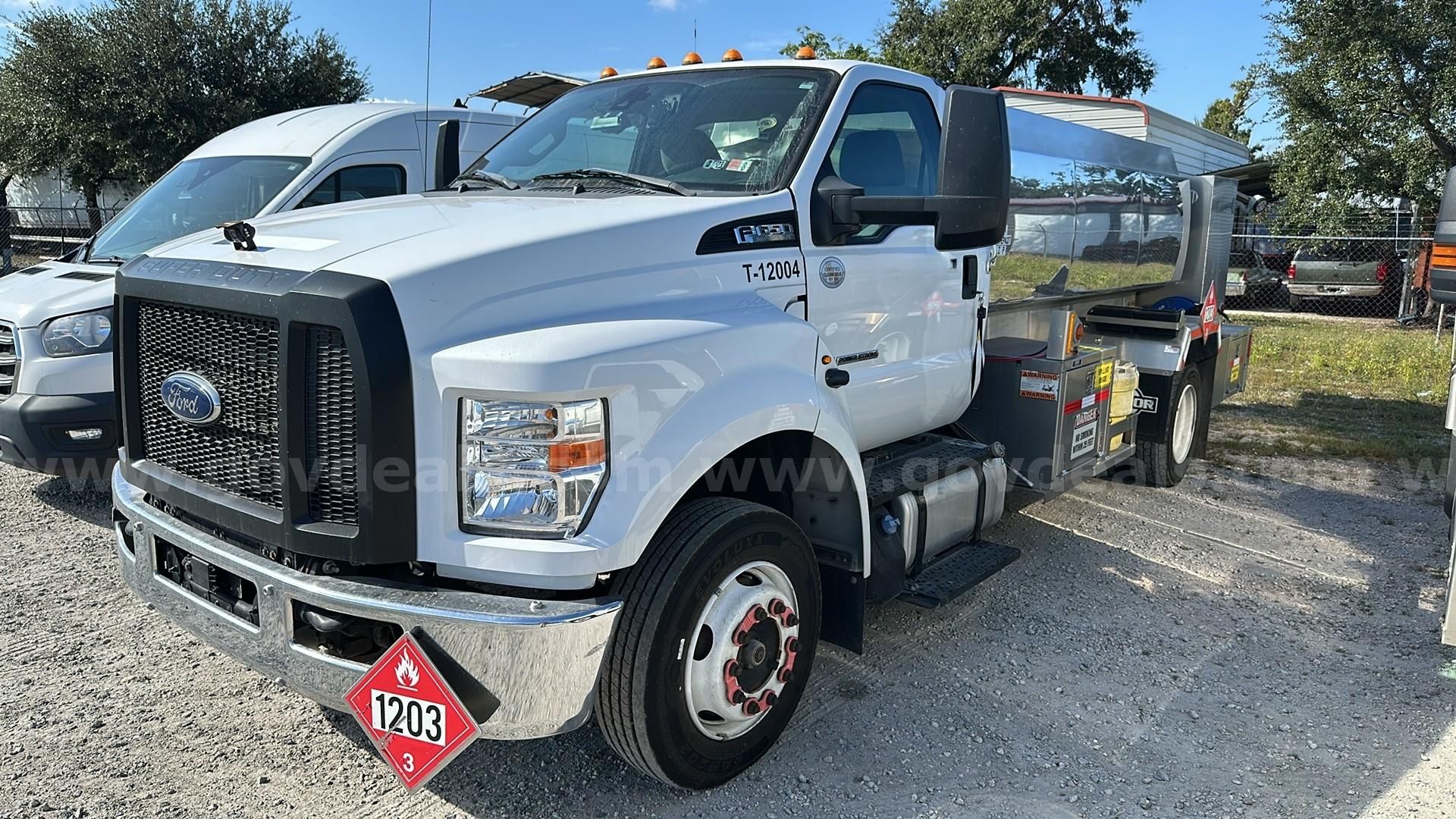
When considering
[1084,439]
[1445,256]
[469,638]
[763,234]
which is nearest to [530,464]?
[469,638]

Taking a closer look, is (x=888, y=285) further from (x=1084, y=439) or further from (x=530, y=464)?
(x=1084, y=439)

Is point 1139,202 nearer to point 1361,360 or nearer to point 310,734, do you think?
point 310,734

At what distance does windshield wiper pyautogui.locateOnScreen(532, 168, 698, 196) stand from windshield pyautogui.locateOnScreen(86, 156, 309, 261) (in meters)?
3.77

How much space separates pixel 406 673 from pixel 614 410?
85 cm

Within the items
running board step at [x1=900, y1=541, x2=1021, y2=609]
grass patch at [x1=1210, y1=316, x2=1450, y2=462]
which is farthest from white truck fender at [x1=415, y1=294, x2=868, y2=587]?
grass patch at [x1=1210, y1=316, x2=1450, y2=462]

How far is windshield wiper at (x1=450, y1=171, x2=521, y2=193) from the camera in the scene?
12.6 ft

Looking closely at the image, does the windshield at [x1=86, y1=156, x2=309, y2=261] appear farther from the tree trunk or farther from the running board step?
the tree trunk

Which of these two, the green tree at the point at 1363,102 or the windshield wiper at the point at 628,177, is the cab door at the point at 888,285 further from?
the green tree at the point at 1363,102

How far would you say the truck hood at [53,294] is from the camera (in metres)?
5.35

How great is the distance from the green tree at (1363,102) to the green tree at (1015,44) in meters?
10.0

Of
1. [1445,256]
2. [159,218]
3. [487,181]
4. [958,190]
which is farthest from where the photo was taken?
[159,218]

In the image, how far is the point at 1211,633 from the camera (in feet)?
15.2

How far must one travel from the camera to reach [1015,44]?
28.2 meters

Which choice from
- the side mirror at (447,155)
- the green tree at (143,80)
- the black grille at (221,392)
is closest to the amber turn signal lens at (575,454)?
the black grille at (221,392)
